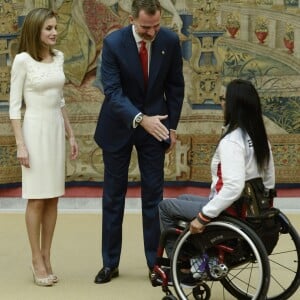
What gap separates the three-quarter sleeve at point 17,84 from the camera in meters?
5.11

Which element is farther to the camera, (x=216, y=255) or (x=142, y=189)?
(x=142, y=189)

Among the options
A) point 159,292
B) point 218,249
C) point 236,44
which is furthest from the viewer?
point 236,44

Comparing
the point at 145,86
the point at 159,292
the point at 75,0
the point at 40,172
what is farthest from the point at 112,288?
the point at 75,0

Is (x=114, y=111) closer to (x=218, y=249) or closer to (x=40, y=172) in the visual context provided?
(x=40, y=172)

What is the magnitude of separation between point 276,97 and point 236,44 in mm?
581

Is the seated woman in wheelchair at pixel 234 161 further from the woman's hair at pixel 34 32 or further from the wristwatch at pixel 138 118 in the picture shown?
the woman's hair at pixel 34 32

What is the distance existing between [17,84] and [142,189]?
1.03 m

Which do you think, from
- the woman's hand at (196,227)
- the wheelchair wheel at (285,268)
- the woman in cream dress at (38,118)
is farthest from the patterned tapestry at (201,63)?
the woman's hand at (196,227)

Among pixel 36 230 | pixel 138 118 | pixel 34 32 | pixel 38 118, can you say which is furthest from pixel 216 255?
pixel 34 32

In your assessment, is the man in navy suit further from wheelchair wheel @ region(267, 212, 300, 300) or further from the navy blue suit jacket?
wheelchair wheel @ region(267, 212, 300, 300)

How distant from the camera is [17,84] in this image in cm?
513

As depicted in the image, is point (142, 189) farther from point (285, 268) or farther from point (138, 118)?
point (285, 268)

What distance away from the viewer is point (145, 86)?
17.1 feet

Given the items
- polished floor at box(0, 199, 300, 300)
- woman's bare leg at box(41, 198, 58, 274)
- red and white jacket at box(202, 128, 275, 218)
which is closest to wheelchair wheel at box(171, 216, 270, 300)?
red and white jacket at box(202, 128, 275, 218)
